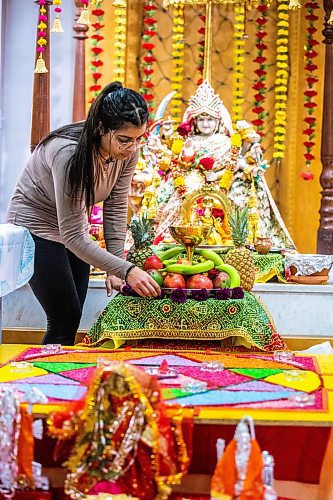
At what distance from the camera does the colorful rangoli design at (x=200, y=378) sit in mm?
2299

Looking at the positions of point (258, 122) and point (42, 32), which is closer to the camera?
point (42, 32)

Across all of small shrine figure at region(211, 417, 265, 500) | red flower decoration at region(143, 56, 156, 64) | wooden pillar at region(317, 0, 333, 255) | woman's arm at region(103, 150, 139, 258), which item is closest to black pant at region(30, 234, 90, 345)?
woman's arm at region(103, 150, 139, 258)

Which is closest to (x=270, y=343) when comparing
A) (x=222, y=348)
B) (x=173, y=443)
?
(x=222, y=348)

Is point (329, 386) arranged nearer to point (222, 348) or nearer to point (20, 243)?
point (222, 348)

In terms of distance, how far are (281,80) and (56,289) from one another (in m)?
3.90

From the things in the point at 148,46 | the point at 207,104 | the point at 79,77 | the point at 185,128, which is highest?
the point at 148,46

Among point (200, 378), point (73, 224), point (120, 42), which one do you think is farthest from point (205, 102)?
point (200, 378)

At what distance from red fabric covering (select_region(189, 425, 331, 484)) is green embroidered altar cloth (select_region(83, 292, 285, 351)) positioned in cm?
120

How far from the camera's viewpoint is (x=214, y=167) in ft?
19.2

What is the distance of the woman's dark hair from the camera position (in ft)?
9.72

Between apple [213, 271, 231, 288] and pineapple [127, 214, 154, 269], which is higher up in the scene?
pineapple [127, 214, 154, 269]

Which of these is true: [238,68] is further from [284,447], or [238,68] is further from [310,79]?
[284,447]

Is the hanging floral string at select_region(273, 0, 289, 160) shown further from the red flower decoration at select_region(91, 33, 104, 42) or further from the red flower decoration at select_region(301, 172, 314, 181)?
the red flower decoration at select_region(91, 33, 104, 42)

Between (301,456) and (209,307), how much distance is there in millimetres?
1320
